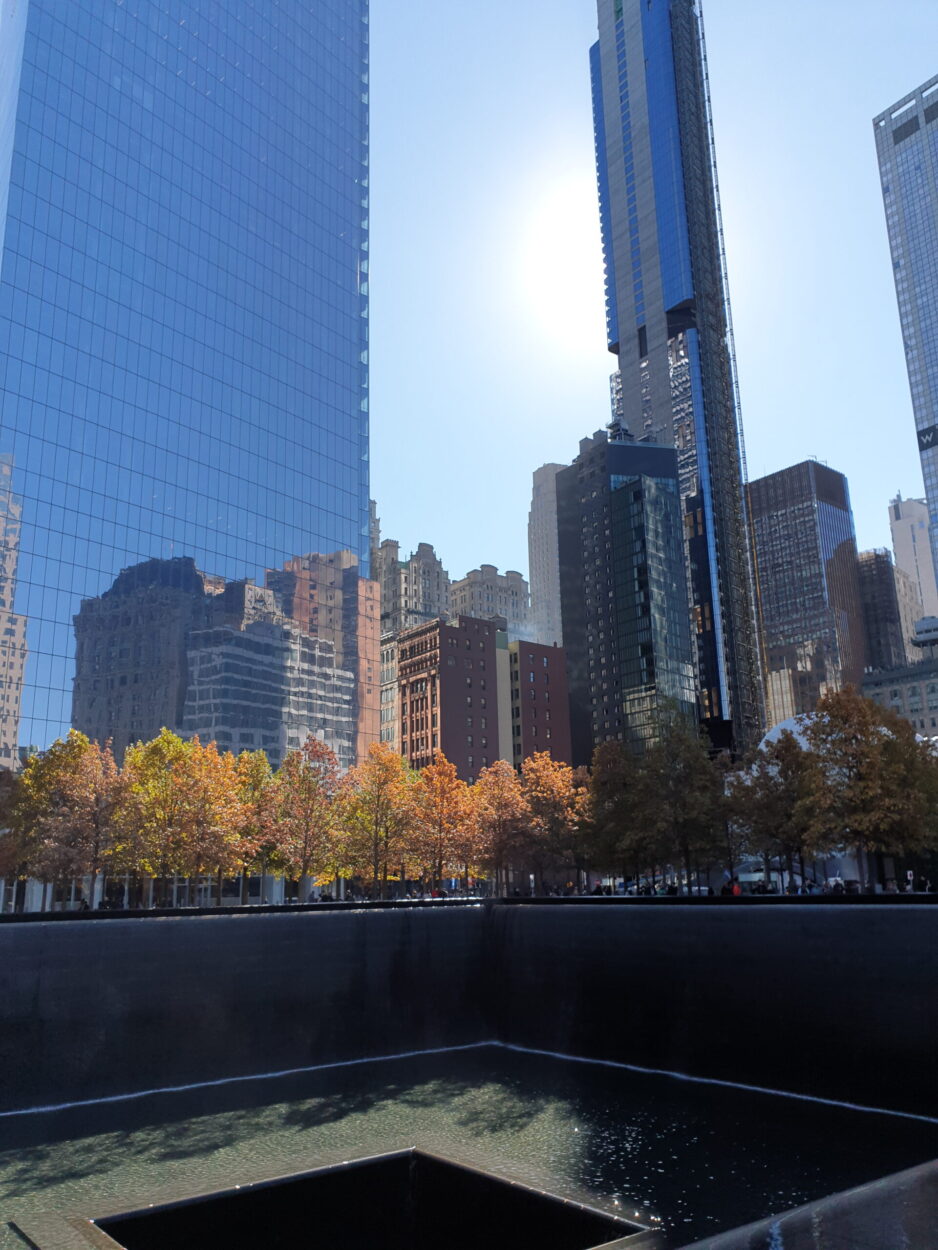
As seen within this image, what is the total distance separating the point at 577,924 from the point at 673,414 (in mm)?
165609

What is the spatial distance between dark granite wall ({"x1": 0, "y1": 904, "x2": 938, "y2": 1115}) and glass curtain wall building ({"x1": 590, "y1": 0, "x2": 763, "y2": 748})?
143 metres

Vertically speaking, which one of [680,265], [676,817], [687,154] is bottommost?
[676,817]

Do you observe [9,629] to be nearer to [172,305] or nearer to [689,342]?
[172,305]

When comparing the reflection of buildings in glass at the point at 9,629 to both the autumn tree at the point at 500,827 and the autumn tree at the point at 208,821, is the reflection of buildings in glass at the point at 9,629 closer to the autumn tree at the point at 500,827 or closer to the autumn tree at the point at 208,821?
the autumn tree at the point at 208,821

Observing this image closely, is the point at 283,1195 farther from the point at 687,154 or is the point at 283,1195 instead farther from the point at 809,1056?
the point at 687,154

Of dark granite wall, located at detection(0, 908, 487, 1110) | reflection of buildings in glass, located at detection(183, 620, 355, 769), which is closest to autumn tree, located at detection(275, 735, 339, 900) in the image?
dark granite wall, located at detection(0, 908, 487, 1110)

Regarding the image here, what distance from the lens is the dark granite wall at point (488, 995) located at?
2072 centimetres

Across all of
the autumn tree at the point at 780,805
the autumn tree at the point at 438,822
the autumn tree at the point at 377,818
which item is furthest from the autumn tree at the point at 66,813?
the autumn tree at the point at 780,805

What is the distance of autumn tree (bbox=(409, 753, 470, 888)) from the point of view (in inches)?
2459

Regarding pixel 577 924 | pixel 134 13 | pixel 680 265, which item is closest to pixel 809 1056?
pixel 577 924

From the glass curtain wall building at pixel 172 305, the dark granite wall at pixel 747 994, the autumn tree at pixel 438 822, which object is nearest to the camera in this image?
the dark granite wall at pixel 747 994

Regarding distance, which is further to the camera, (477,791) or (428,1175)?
(477,791)

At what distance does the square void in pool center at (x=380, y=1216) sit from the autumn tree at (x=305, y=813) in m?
41.3

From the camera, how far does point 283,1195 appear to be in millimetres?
15344
